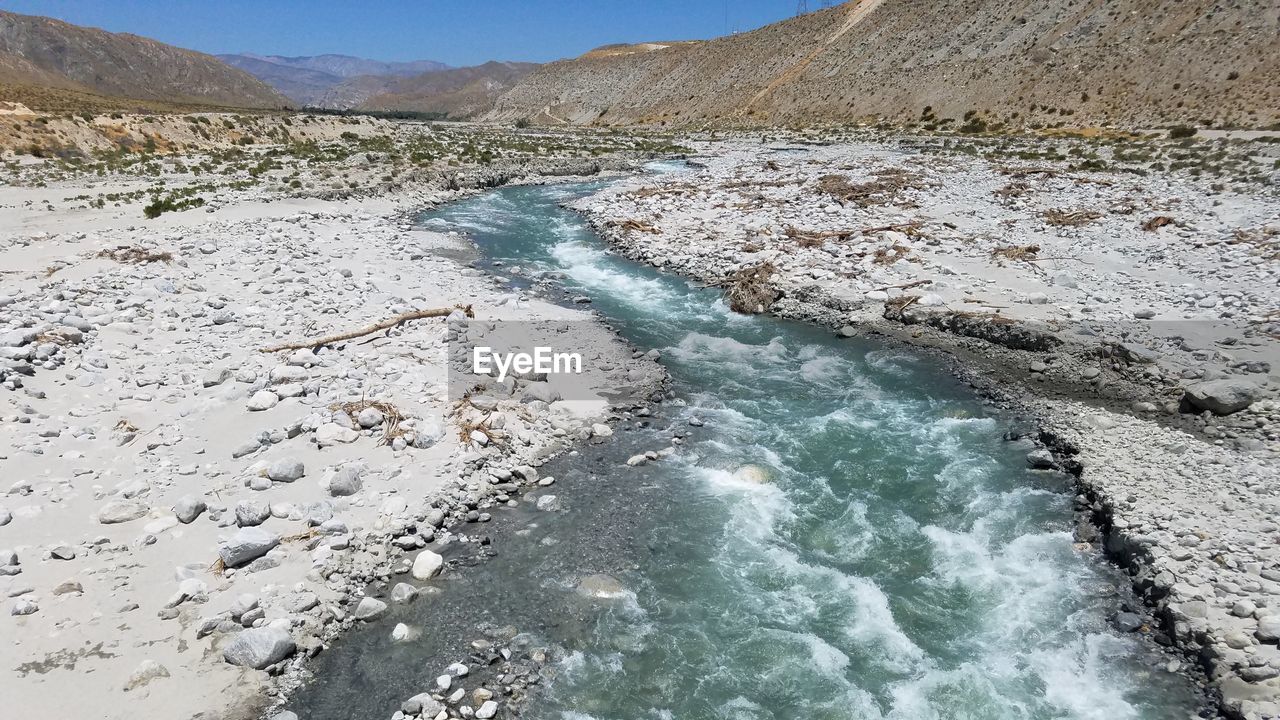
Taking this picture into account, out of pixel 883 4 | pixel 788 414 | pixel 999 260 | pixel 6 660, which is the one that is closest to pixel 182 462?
pixel 6 660

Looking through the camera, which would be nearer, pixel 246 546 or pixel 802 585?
pixel 246 546

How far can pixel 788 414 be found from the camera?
10680mm

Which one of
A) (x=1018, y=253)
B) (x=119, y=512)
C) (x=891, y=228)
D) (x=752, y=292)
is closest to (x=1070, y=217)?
(x=1018, y=253)

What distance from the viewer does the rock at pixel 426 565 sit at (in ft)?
22.9

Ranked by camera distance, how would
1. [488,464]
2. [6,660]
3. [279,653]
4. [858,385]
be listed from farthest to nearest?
[858,385], [488,464], [279,653], [6,660]

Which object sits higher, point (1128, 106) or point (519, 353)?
point (1128, 106)

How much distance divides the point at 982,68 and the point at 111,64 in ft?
635

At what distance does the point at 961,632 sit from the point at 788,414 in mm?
4581

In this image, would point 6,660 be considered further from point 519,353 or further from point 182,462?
point 519,353

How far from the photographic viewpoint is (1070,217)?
1908 cm

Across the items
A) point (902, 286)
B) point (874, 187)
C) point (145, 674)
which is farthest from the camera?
point (874, 187)

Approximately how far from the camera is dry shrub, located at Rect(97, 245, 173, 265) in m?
15.0

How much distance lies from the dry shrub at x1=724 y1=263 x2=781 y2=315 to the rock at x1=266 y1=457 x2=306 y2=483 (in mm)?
9780

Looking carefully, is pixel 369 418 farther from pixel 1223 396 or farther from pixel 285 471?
pixel 1223 396
